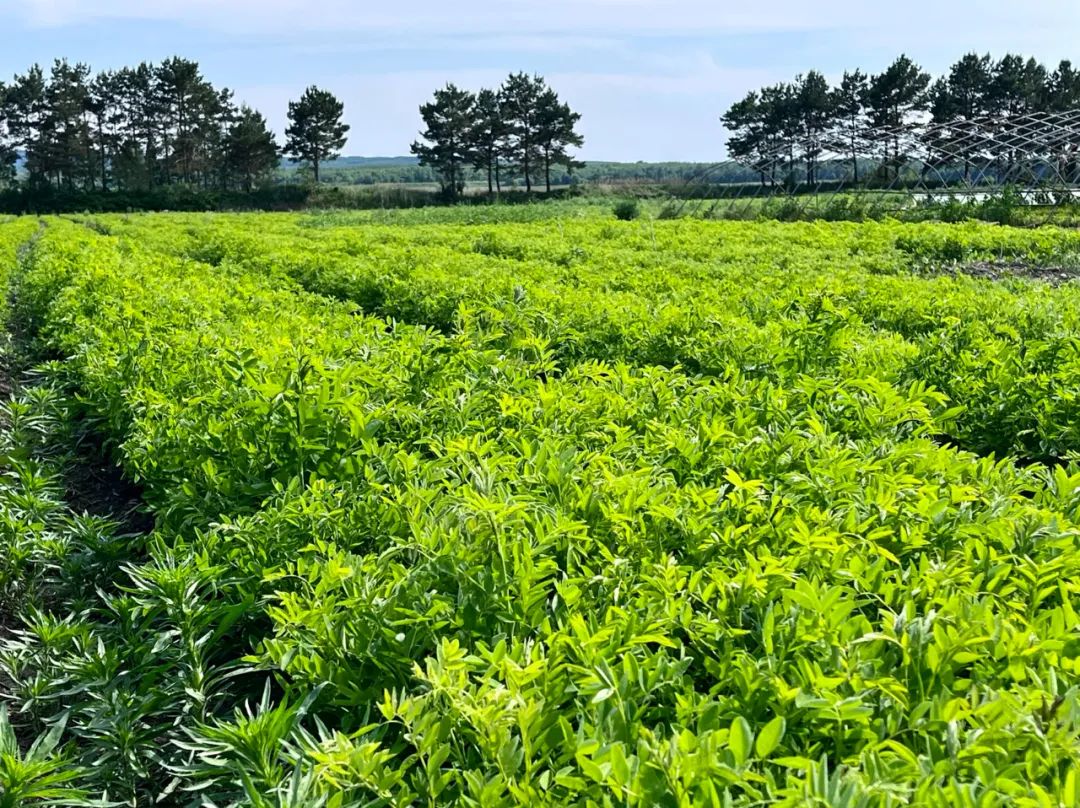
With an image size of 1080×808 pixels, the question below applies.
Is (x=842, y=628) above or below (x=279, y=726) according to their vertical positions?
above

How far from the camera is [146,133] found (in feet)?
235

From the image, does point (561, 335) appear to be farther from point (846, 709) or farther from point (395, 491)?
point (846, 709)

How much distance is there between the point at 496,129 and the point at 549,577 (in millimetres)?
64567

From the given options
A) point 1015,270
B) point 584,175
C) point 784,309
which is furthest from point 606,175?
point 784,309

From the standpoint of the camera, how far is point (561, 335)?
6180mm

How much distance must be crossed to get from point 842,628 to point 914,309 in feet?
19.1

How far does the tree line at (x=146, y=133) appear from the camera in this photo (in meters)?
65.1

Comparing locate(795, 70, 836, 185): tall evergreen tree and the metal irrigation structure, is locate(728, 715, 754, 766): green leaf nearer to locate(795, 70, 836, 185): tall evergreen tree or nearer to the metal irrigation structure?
the metal irrigation structure

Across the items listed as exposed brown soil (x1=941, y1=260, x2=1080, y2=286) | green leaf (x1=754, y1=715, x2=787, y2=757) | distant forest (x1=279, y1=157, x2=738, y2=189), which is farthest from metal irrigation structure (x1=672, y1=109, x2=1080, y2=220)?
green leaf (x1=754, y1=715, x2=787, y2=757)

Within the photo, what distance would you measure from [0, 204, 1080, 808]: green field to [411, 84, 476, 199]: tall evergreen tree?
60035 millimetres

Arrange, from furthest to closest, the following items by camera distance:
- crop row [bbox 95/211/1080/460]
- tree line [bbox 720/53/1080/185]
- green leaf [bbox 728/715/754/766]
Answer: tree line [bbox 720/53/1080/185] → crop row [bbox 95/211/1080/460] → green leaf [bbox 728/715/754/766]

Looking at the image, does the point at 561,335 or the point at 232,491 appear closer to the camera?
the point at 232,491

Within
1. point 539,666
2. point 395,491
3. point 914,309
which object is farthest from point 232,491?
point 914,309

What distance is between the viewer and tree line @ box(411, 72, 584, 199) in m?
62.6
